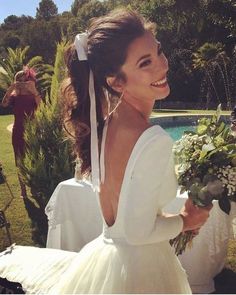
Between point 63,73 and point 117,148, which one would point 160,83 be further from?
point 63,73

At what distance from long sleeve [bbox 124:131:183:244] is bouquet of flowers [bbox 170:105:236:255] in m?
0.29

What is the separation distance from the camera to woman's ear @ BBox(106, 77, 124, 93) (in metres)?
1.68

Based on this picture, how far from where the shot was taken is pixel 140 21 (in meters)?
1.71

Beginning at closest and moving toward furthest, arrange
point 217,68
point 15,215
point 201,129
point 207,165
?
point 207,165, point 201,129, point 15,215, point 217,68

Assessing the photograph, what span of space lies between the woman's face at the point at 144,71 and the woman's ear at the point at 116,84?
1cm

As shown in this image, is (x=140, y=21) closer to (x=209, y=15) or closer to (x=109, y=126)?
(x=109, y=126)

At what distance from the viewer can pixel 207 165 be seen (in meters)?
1.88

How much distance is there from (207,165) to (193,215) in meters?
0.25

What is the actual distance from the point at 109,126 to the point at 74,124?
0.25 m

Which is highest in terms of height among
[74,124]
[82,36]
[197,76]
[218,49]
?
[82,36]

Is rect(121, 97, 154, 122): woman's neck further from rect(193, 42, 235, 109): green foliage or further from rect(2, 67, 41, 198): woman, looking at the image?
rect(193, 42, 235, 109): green foliage

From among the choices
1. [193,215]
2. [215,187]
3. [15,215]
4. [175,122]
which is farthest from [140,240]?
[175,122]

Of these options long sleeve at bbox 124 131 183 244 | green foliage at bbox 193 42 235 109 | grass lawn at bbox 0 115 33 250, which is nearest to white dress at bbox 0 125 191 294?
long sleeve at bbox 124 131 183 244

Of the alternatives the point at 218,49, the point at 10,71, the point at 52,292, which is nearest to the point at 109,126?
the point at 52,292
